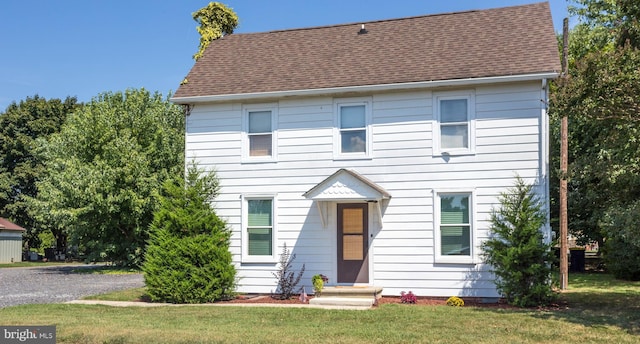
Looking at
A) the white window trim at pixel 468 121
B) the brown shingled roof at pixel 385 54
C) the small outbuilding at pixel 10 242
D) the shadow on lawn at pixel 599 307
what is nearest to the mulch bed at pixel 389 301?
the shadow on lawn at pixel 599 307

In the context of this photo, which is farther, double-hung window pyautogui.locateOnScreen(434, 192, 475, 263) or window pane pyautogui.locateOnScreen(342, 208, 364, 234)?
window pane pyautogui.locateOnScreen(342, 208, 364, 234)

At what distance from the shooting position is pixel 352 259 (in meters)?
14.8

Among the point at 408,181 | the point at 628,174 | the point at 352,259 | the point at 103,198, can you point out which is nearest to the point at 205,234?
the point at 352,259

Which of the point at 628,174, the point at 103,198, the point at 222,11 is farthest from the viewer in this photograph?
the point at 103,198

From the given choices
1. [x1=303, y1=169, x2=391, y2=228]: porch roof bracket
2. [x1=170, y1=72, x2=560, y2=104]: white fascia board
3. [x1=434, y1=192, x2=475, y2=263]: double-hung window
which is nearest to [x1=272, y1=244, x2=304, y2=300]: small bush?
[x1=303, y1=169, x2=391, y2=228]: porch roof bracket

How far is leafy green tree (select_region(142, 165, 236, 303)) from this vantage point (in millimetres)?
13977

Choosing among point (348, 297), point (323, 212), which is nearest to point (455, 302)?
point (348, 297)

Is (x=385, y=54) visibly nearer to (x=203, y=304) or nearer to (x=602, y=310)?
(x=203, y=304)

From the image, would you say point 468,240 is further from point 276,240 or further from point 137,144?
point 137,144

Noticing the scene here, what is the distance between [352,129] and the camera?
1504 cm

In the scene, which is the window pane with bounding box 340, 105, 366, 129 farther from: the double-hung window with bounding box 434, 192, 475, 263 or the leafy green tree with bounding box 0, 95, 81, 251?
the leafy green tree with bounding box 0, 95, 81, 251

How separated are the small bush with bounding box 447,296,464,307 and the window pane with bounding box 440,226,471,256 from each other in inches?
47.8

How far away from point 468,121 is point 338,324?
6257 mm

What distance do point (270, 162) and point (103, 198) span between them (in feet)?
36.7
